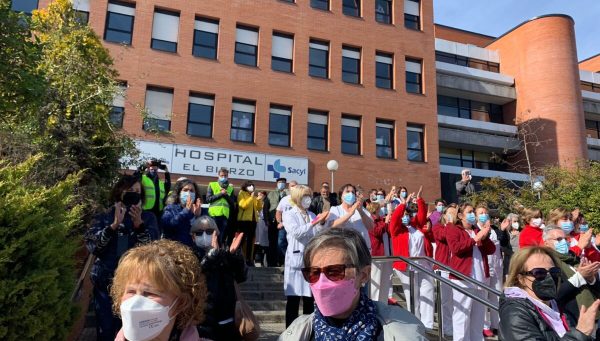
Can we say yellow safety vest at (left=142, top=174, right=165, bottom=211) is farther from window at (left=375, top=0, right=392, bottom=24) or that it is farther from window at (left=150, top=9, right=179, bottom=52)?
window at (left=375, top=0, right=392, bottom=24)

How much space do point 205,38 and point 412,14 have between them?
11.7 meters

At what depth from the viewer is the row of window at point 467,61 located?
2998 cm

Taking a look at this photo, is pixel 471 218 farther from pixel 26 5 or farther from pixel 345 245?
pixel 26 5

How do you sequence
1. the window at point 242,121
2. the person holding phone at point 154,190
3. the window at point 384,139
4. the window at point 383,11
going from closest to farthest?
1. the person holding phone at point 154,190
2. the window at point 242,121
3. the window at point 384,139
4. the window at point 383,11

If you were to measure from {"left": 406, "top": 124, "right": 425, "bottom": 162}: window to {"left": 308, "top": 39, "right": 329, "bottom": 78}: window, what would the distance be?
17.3 feet

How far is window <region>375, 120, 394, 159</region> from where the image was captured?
21.7 m

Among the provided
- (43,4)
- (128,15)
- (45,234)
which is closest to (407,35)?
(128,15)

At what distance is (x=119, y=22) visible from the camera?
1864 centimetres

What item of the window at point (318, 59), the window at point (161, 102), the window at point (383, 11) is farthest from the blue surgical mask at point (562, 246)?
the window at point (383, 11)

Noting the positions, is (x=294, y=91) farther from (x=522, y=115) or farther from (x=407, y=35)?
(x=522, y=115)

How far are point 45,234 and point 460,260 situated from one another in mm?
5297

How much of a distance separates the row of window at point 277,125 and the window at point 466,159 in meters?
6.55

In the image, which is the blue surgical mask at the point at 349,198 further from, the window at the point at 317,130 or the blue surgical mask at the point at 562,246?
the window at the point at 317,130

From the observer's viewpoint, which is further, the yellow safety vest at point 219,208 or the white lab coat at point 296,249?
the yellow safety vest at point 219,208
